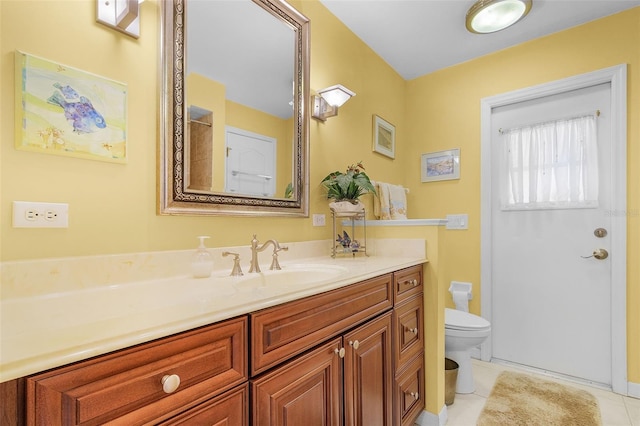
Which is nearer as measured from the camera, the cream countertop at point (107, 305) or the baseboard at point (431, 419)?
the cream countertop at point (107, 305)

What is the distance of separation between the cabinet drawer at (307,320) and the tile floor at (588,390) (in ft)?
3.57

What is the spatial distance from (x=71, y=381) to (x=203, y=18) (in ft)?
4.53

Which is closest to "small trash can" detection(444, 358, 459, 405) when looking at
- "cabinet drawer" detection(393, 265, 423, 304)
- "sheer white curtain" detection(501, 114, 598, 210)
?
"cabinet drawer" detection(393, 265, 423, 304)

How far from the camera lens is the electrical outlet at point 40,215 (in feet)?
2.86

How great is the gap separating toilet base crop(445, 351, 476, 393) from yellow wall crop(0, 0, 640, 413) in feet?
1.40

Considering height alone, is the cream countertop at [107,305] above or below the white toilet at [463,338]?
above

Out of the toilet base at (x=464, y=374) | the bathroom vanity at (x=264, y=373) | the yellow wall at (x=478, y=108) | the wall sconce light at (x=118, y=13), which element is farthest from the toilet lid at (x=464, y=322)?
the wall sconce light at (x=118, y=13)

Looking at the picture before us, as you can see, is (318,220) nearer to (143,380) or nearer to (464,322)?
(464,322)

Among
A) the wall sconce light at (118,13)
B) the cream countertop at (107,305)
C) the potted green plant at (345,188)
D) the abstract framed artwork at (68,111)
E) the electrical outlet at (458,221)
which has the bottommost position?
the cream countertop at (107,305)

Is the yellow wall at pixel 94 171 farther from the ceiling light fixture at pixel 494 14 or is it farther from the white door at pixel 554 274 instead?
the white door at pixel 554 274

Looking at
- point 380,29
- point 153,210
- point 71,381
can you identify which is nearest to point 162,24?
point 153,210

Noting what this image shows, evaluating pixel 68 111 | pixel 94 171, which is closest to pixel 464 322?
pixel 94 171

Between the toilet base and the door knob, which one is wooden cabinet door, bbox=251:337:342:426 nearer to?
the toilet base

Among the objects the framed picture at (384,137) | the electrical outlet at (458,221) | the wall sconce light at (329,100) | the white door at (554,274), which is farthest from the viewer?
the electrical outlet at (458,221)
